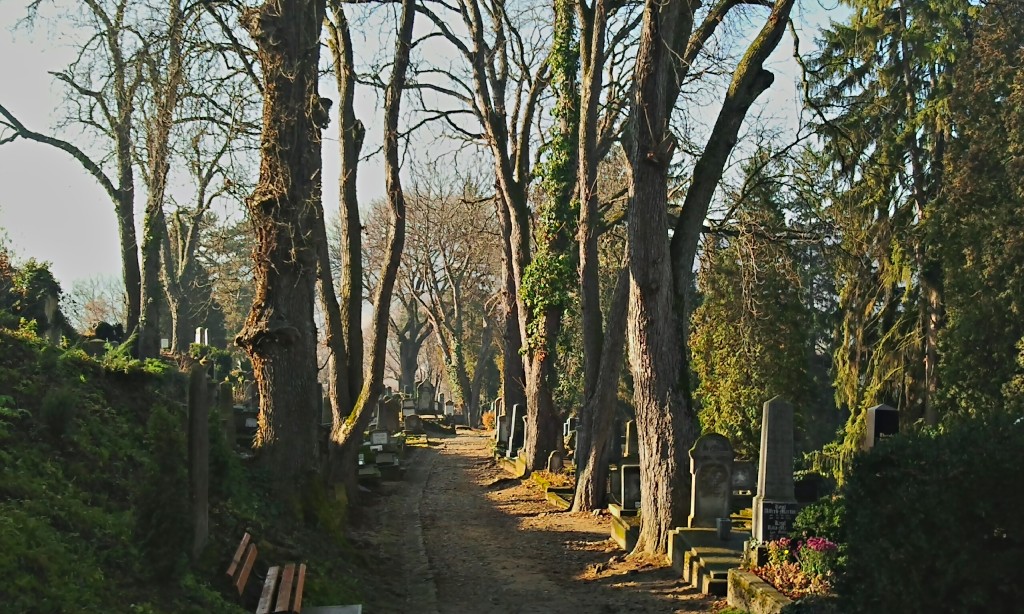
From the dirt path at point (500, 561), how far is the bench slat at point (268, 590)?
1.28m

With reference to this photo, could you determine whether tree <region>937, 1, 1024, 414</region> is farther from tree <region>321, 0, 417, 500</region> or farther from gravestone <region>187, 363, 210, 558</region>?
gravestone <region>187, 363, 210, 558</region>

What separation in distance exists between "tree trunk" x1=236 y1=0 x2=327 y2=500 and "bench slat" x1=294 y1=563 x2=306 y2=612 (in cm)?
306

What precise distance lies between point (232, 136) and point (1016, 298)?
13.7m

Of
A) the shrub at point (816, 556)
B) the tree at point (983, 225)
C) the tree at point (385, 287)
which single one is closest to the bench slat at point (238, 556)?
the shrub at point (816, 556)

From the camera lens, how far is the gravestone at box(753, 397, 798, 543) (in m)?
10.6

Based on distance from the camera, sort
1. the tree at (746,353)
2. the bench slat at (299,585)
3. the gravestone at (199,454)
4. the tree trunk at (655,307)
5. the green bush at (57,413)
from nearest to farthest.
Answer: the bench slat at (299,585), the gravestone at (199,454), the green bush at (57,413), the tree trunk at (655,307), the tree at (746,353)

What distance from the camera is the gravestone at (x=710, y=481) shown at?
1192cm

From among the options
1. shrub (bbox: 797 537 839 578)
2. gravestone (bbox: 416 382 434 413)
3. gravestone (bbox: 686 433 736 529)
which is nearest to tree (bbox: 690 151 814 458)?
gravestone (bbox: 686 433 736 529)

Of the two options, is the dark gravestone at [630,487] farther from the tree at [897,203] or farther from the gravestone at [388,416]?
the gravestone at [388,416]

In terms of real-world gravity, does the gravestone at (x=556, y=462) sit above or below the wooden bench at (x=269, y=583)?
above

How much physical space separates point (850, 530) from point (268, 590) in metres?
4.44

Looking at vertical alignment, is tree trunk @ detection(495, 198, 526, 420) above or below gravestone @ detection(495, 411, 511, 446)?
above

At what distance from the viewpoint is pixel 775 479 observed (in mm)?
10945

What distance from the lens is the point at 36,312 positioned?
17.0 meters
